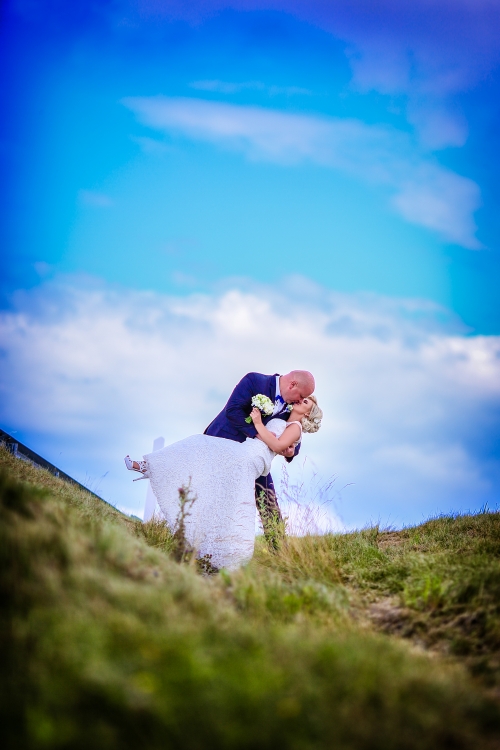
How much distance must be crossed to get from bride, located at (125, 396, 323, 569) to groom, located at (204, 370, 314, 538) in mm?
437

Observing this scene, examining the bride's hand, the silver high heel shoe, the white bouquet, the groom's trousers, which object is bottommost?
the groom's trousers

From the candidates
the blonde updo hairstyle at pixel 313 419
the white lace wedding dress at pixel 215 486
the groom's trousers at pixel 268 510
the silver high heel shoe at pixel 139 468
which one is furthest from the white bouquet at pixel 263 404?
the silver high heel shoe at pixel 139 468

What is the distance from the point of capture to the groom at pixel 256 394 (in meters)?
7.87

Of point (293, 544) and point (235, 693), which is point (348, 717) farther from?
point (293, 544)

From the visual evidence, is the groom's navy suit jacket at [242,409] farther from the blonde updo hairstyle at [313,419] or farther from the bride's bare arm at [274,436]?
the blonde updo hairstyle at [313,419]

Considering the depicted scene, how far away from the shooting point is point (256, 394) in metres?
8.05

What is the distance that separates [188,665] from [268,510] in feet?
17.3

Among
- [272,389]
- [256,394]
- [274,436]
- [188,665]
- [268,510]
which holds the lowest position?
[188,665]

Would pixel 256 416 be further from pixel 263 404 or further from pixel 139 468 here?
pixel 139 468

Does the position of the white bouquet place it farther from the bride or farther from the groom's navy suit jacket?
the bride

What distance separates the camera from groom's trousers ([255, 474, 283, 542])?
263 inches

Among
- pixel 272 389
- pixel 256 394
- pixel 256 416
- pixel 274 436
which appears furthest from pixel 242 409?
pixel 274 436

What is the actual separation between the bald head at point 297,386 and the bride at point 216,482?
0.75m

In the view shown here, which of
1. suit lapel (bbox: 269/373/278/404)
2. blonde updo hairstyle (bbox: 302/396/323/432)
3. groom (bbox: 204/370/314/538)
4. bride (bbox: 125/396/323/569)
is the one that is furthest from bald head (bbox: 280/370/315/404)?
bride (bbox: 125/396/323/569)
